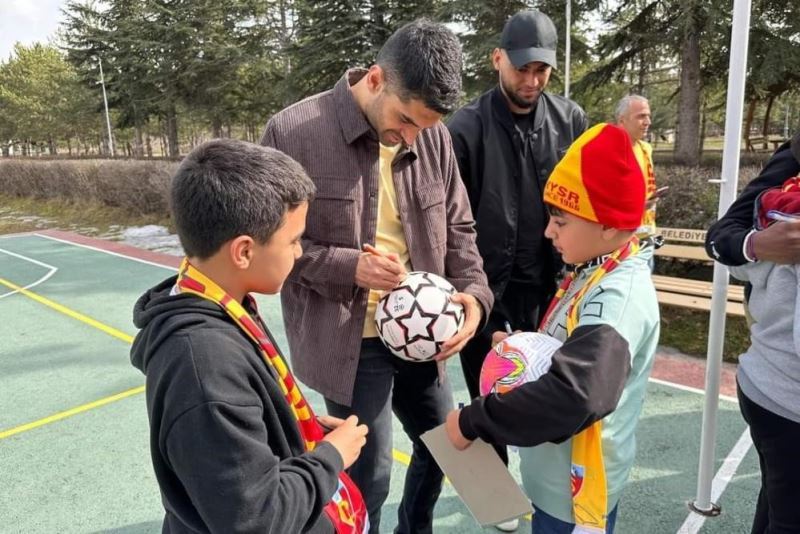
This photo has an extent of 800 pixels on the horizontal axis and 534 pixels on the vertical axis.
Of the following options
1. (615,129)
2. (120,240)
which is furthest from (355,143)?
(120,240)

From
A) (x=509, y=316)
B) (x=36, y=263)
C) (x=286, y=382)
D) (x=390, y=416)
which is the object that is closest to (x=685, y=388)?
(x=509, y=316)

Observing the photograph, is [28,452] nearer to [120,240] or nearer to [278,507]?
[278,507]

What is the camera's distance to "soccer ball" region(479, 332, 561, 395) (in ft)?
4.96

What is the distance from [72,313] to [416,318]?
6.21 meters

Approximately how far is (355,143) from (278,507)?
1162 millimetres

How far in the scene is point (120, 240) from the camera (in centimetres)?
1212

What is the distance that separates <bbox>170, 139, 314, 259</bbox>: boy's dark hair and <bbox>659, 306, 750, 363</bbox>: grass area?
182 inches

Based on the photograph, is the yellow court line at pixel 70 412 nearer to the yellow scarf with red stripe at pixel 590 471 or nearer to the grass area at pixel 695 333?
the yellow scarf with red stripe at pixel 590 471

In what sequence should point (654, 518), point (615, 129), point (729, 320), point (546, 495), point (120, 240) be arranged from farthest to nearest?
point (120, 240) < point (729, 320) < point (654, 518) < point (546, 495) < point (615, 129)

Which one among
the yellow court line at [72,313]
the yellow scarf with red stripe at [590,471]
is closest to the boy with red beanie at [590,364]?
the yellow scarf with red stripe at [590,471]

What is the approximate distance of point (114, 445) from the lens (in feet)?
12.0

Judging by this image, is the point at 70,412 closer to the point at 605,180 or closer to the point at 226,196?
the point at 226,196

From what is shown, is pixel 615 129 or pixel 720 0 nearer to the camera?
pixel 615 129

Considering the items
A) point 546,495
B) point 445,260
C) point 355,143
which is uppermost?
point 355,143
